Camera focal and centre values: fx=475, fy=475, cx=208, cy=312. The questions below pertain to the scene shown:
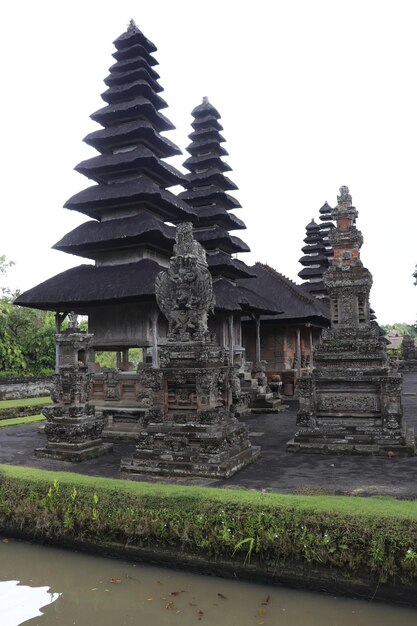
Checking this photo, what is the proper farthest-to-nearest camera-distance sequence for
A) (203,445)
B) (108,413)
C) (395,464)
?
(108,413), (395,464), (203,445)

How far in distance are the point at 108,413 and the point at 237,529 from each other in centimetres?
1016

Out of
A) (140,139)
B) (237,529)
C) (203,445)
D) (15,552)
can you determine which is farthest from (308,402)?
(140,139)

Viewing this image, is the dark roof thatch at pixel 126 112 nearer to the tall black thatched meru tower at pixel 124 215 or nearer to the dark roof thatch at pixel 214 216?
the tall black thatched meru tower at pixel 124 215

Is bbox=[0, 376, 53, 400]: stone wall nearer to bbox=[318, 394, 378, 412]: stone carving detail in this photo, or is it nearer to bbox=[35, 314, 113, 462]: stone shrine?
bbox=[35, 314, 113, 462]: stone shrine

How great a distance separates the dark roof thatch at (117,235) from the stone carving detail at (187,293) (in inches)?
303

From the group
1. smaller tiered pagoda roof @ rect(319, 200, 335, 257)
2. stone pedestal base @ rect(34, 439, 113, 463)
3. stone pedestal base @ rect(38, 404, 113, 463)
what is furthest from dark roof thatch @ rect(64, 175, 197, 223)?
smaller tiered pagoda roof @ rect(319, 200, 335, 257)

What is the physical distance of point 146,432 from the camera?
32.9 feet

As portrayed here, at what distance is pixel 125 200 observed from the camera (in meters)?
19.6

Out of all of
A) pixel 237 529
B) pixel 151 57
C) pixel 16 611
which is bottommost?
pixel 16 611

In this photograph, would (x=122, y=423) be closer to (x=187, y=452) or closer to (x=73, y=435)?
(x=73, y=435)

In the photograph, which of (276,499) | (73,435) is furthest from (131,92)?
(276,499)

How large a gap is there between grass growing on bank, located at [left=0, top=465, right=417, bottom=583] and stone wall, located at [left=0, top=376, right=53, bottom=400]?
64.1 ft

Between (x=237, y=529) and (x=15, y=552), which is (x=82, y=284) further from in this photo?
(x=237, y=529)

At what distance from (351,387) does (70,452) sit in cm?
712
